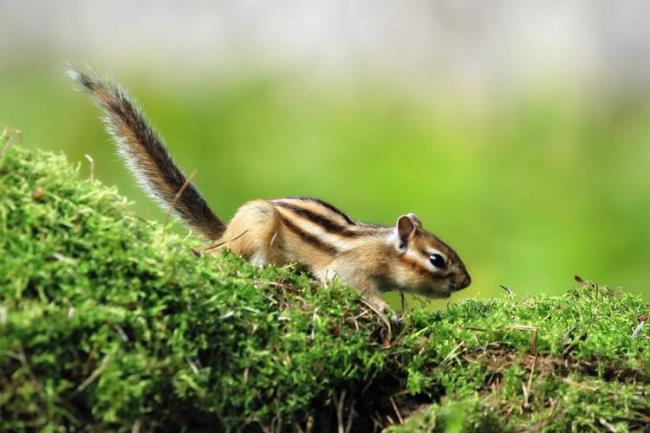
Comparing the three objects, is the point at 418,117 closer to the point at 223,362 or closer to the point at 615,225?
the point at 615,225

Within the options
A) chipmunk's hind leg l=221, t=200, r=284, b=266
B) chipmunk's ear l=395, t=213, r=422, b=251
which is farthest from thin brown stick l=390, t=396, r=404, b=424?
chipmunk's ear l=395, t=213, r=422, b=251

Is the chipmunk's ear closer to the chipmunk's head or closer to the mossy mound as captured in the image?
the chipmunk's head

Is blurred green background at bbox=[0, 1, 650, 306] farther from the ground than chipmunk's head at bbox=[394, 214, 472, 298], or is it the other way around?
blurred green background at bbox=[0, 1, 650, 306]

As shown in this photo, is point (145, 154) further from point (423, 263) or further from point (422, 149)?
point (422, 149)

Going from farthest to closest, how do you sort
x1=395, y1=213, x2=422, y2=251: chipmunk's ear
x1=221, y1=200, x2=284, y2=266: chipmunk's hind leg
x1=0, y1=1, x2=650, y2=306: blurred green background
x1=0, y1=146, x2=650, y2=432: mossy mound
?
x1=0, y1=1, x2=650, y2=306: blurred green background, x1=395, y1=213, x2=422, y2=251: chipmunk's ear, x1=221, y1=200, x2=284, y2=266: chipmunk's hind leg, x1=0, y1=146, x2=650, y2=432: mossy mound

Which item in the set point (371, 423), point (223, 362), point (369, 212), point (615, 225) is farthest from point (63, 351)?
point (615, 225)
